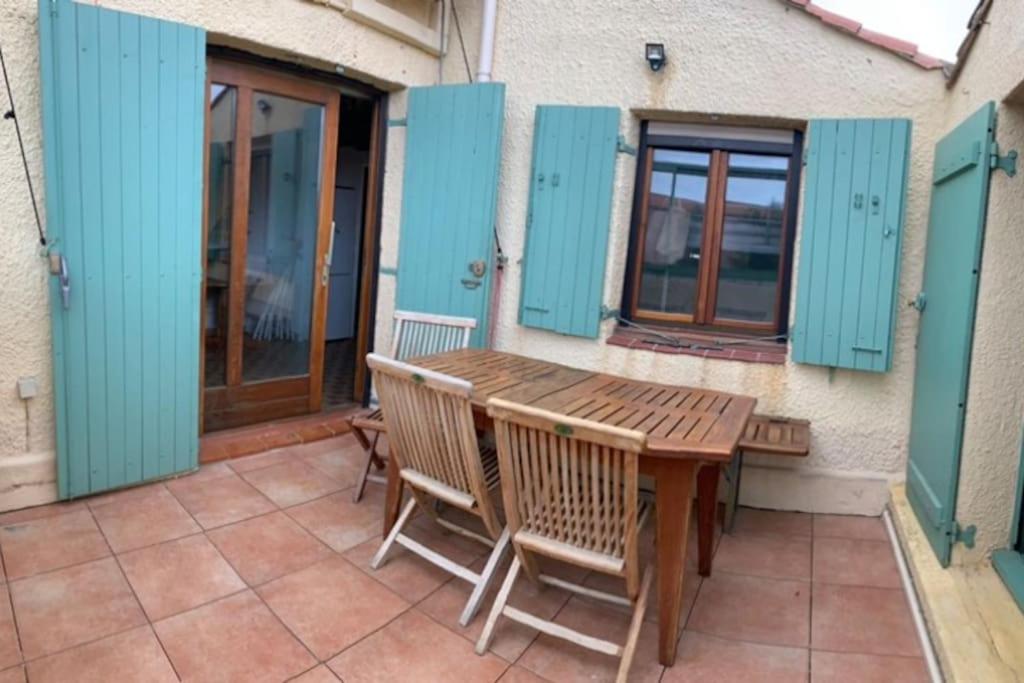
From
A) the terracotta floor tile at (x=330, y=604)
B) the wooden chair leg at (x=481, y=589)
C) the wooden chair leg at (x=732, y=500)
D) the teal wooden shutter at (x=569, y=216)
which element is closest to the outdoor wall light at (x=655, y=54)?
the teal wooden shutter at (x=569, y=216)

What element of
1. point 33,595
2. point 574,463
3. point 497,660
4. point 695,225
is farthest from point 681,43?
point 33,595

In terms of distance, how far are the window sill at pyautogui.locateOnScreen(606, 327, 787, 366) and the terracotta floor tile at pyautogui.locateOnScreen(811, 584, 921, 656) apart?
48.1 inches

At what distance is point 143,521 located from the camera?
2879mm

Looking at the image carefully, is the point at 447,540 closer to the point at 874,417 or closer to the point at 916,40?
the point at 874,417

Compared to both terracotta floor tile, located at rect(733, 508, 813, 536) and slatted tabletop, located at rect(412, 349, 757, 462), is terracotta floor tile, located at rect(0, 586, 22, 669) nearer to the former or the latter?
slatted tabletop, located at rect(412, 349, 757, 462)

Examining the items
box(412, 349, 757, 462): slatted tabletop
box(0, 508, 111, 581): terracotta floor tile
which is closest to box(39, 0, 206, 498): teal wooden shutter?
box(0, 508, 111, 581): terracotta floor tile

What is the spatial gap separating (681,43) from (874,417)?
2.26 meters

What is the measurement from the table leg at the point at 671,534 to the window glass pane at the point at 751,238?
197 cm

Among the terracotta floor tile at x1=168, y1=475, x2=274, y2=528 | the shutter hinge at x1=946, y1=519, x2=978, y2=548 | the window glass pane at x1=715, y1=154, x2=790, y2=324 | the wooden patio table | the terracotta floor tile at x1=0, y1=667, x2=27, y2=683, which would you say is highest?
the window glass pane at x1=715, y1=154, x2=790, y2=324

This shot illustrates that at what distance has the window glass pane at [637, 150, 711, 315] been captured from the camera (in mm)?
3785

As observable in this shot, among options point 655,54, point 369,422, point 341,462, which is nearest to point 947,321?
point 655,54

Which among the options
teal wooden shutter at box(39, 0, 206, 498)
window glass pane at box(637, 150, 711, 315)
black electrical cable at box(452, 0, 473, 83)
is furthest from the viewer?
black electrical cable at box(452, 0, 473, 83)

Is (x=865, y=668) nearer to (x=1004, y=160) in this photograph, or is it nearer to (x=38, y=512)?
(x=1004, y=160)

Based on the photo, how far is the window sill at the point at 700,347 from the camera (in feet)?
11.6
